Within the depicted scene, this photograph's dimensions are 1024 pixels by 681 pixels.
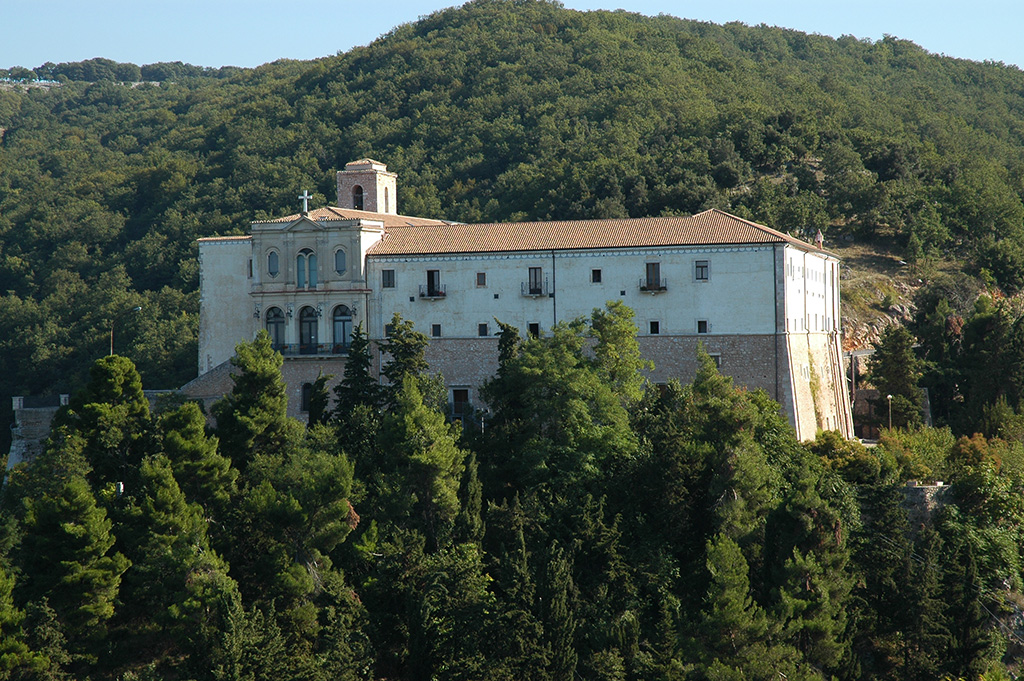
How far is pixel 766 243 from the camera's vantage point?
40.3 metres

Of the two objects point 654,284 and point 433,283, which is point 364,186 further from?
point 654,284

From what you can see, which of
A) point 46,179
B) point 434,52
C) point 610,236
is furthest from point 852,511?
point 46,179

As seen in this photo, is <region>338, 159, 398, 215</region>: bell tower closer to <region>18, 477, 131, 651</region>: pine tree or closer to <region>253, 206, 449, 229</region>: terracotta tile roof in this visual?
<region>253, 206, 449, 229</region>: terracotta tile roof

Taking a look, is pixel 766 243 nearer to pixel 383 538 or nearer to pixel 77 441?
pixel 383 538

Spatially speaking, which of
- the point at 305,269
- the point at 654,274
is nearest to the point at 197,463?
the point at 305,269

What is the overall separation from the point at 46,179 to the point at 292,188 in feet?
86.2

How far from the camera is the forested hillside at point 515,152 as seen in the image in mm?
64375

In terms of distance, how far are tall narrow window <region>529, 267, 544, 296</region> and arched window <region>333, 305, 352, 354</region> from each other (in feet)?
22.1

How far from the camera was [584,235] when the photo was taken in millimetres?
42656

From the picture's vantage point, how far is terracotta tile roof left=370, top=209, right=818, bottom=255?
4109cm

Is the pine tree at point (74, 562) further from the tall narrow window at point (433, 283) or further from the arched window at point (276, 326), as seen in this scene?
the tall narrow window at point (433, 283)

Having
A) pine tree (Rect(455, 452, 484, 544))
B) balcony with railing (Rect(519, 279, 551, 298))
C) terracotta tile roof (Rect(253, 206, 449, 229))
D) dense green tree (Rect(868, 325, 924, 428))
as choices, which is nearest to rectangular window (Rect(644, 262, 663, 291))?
balcony with railing (Rect(519, 279, 551, 298))

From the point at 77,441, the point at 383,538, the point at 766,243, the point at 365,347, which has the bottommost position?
the point at 383,538

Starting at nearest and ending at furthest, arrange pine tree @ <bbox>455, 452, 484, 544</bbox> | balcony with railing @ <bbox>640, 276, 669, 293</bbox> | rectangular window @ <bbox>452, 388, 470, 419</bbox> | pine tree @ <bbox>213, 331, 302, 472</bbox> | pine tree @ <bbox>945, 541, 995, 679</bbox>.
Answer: pine tree @ <bbox>945, 541, 995, 679</bbox>, pine tree @ <bbox>455, 452, 484, 544</bbox>, pine tree @ <bbox>213, 331, 302, 472</bbox>, balcony with railing @ <bbox>640, 276, 669, 293</bbox>, rectangular window @ <bbox>452, 388, 470, 419</bbox>
